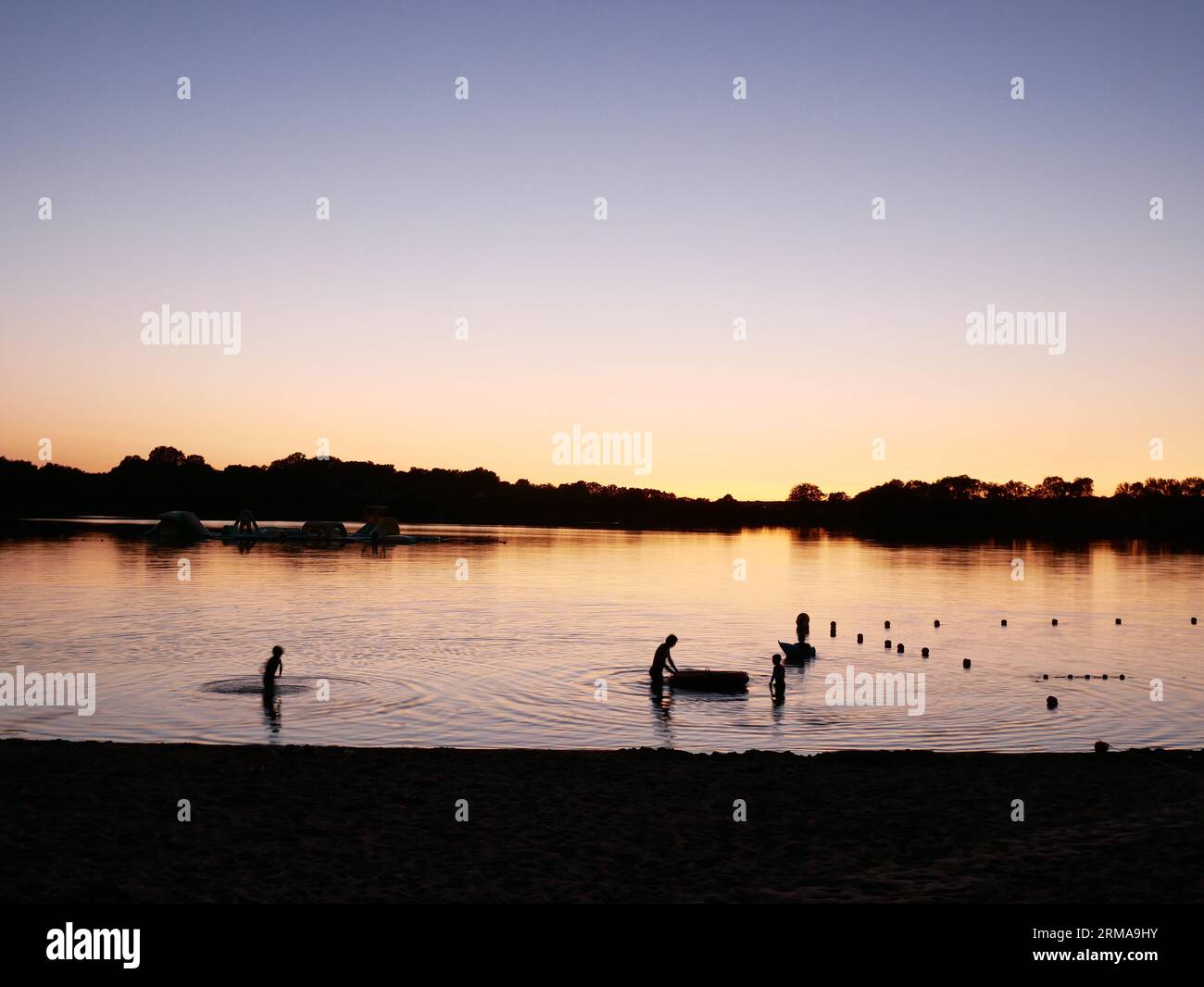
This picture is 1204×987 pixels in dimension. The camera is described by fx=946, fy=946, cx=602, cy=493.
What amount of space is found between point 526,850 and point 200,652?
35.3 metres

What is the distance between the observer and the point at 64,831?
14.5 m

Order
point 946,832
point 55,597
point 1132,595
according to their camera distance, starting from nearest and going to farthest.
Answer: point 946,832 < point 55,597 < point 1132,595

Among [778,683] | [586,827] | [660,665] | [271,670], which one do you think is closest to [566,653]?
[660,665]

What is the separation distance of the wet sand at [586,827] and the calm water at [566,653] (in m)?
6.44

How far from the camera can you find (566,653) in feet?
159

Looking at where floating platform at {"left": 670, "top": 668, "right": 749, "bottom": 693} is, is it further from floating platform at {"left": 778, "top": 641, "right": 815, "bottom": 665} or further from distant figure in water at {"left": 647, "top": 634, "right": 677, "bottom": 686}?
floating platform at {"left": 778, "top": 641, "right": 815, "bottom": 665}

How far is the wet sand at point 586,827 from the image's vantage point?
1255 centimetres

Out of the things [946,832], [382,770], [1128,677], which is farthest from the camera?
[1128,677]

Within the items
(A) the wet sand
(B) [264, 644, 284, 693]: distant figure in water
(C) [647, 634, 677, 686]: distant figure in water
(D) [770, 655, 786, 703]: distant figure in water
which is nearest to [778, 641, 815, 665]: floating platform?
(D) [770, 655, 786, 703]: distant figure in water

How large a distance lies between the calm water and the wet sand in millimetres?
6443

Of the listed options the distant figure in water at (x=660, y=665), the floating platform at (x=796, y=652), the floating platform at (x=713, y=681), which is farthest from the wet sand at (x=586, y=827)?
the floating platform at (x=796, y=652)

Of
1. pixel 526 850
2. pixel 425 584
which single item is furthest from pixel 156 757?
pixel 425 584

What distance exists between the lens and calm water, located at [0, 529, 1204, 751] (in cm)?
2920
